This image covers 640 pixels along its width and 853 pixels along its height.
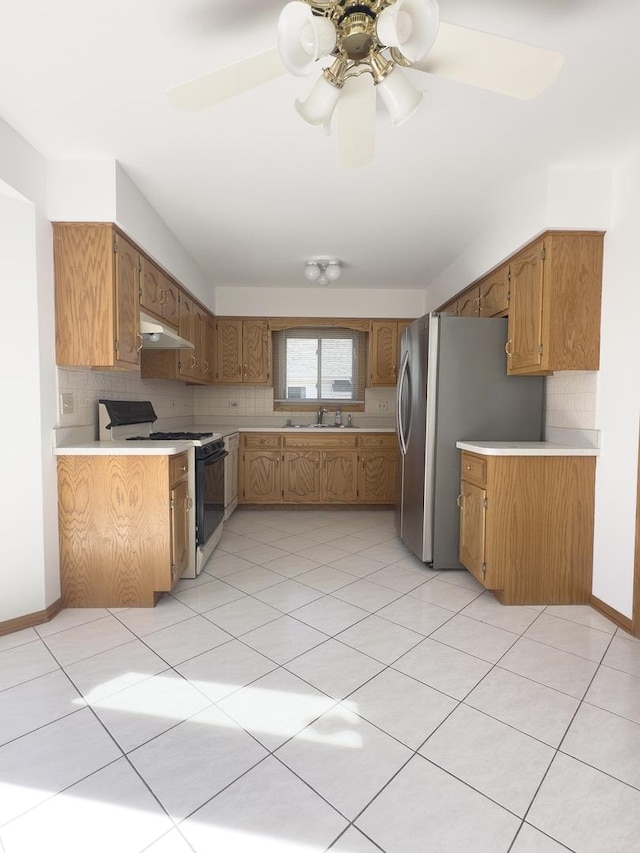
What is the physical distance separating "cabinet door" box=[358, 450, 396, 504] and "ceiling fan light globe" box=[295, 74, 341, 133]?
11.3ft

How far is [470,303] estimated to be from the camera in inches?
138

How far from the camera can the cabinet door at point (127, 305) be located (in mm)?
2354

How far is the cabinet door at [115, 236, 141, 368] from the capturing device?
2354mm

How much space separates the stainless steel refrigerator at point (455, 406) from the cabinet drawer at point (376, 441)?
1.61m

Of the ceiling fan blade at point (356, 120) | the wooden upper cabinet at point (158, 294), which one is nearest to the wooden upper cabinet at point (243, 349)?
the wooden upper cabinet at point (158, 294)

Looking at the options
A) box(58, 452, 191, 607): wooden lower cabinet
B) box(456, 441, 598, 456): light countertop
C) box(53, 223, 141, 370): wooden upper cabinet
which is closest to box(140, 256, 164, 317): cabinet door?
box(53, 223, 141, 370): wooden upper cabinet

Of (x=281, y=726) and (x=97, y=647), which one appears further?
(x=97, y=647)

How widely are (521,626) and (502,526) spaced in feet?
1.66

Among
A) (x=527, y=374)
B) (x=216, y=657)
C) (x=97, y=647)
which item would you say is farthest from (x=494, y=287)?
(x=97, y=647)

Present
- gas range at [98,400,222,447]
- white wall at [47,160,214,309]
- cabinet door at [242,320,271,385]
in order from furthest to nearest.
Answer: cabinet door at [242,320,271,385], gas range at [98,400,222,447], white wall at [47,160,214,309]

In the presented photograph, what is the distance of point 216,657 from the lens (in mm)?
1896

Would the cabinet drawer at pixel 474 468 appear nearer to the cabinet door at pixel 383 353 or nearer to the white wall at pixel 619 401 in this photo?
the white wall at pixel 619 401

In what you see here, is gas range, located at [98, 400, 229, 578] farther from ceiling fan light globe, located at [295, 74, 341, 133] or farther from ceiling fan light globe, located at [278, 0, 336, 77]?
ceiling fan light globe, located at [278, 0, 336, 77]

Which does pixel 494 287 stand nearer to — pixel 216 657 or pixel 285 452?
pixel 285 452
